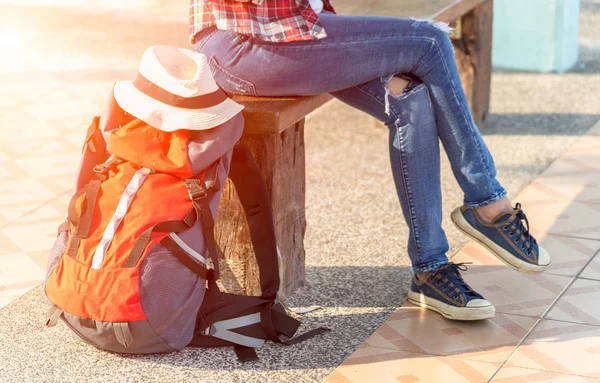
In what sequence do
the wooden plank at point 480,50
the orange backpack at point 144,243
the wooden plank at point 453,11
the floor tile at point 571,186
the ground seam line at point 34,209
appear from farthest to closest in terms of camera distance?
1. the wooden plank at point 480,50
2. the floor tile at point 571,186
3. the wooden plank at point 453,11
4. the ground seam line at point 34,209
5. the orange backpack at point 144,243

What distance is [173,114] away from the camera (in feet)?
8.21

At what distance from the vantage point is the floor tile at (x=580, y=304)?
9.18 feet

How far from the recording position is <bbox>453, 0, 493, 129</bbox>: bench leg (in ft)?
14.5

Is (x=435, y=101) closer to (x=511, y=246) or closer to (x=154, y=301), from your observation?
(x=511, y=246)

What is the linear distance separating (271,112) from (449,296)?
2.43 feet

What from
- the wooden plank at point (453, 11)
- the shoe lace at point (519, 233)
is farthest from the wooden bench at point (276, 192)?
the wooden plank at point (453, 11)

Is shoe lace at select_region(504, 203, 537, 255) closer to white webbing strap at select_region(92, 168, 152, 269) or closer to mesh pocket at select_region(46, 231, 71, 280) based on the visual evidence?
white webbing strap at select_region(92, 168, 152, 269)

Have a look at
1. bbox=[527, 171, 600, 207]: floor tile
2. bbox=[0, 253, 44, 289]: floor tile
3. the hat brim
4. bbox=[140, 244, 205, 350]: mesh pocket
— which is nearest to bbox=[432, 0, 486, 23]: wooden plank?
bbox=[527, 171, 600, 207]: floor tile

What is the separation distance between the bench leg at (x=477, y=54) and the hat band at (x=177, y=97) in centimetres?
214

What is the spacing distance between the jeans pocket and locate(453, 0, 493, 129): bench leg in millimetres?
1922

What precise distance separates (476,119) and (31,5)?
3612 mm

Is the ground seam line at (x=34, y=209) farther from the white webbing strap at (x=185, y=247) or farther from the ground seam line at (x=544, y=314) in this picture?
the ground seam line at (x=544, y=314)

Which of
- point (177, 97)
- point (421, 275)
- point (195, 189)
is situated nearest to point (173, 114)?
point (177, 97)

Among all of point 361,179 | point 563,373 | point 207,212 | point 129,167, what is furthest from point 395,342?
point 361,179
